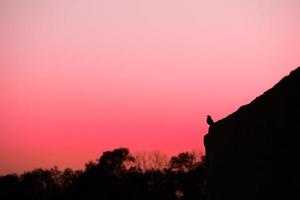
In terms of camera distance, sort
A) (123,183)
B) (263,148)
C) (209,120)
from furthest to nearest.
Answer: (123,183)
(209,120)
(263,148)

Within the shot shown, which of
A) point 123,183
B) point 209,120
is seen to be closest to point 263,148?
point 209,120

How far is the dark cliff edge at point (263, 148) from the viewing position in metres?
9.97

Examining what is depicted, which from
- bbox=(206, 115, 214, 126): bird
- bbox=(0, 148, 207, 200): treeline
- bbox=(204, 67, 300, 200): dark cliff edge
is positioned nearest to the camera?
bbox=(204, 67, 300, 200): dark cliff edge

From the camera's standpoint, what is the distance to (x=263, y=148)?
1151 cm

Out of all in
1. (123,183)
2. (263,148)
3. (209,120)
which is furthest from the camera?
(123,183)

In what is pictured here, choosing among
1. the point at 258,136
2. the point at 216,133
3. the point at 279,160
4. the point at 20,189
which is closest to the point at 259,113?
the point at 258,136

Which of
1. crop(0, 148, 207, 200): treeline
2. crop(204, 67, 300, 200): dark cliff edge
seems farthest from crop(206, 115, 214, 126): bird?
crop(0, 148, 207, 200): treeline

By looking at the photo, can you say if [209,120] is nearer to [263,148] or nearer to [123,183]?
[263,148]

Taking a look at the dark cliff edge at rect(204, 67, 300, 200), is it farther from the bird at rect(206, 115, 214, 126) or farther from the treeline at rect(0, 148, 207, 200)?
the treeline at rect(0, 148, 207, 200)

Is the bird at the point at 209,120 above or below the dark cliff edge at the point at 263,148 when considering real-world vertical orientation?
above

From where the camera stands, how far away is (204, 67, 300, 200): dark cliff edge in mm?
9969

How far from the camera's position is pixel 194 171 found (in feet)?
197

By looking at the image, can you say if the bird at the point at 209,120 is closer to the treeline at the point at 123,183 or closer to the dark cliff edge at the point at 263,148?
the dark cliff edge at the point at 263,148

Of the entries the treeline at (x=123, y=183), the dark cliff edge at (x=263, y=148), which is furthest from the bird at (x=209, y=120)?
the treeline at (x=123, y=183)
